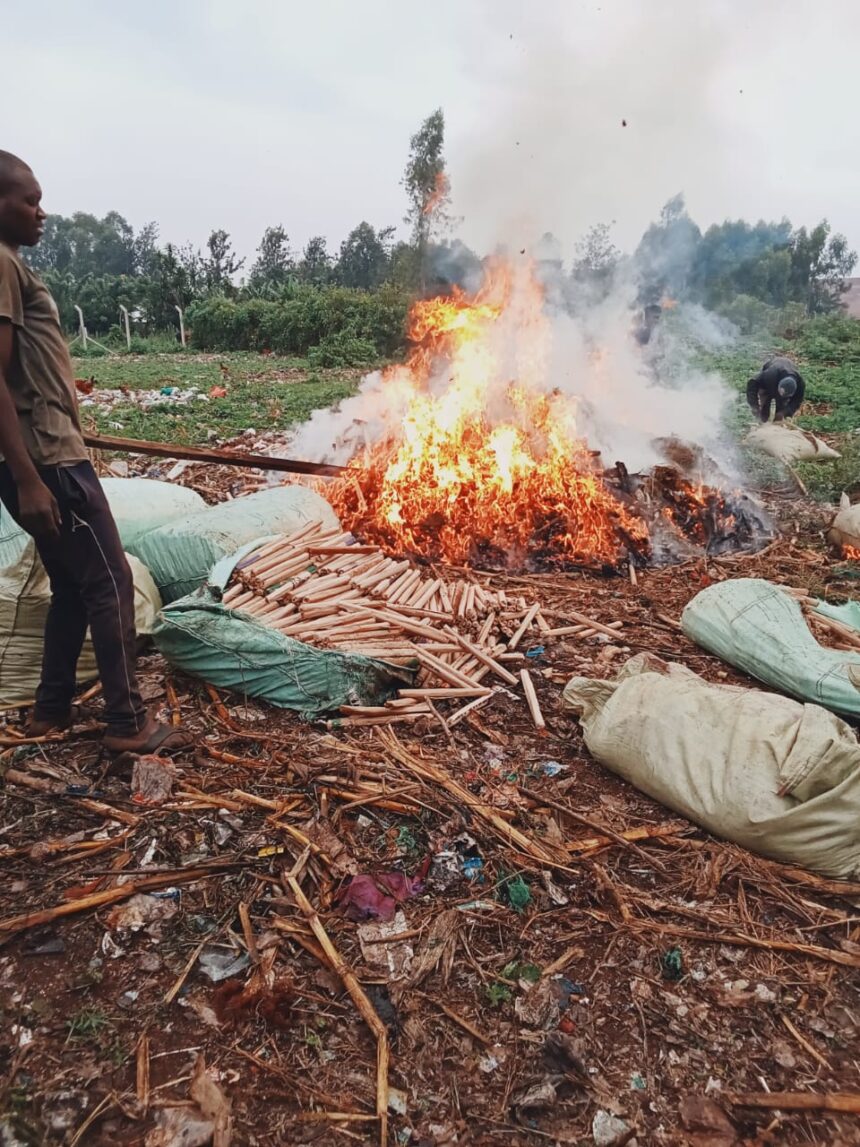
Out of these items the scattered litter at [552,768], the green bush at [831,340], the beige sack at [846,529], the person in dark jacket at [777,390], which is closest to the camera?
the scattered litter at [552,768]

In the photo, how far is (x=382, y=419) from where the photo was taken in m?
7.47

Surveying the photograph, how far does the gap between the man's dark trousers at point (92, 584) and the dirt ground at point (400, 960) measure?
34 centimetres

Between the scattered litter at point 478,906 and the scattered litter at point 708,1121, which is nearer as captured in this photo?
the scattered litter at point 708,1121

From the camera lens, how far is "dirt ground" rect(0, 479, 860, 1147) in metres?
1.76

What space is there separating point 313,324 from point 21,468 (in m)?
25.0

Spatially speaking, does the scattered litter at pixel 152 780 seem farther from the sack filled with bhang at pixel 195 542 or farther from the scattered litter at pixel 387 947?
the sack filled with bhang at pixel 195 542

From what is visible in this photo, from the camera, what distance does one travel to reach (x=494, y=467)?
6.45 meters

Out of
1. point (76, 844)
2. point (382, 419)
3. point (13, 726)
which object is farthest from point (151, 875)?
point (382, 419)

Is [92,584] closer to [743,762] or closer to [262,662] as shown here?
[262,662]

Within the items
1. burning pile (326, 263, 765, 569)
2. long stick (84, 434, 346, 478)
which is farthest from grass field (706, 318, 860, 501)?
long stick (84, 434, 346, 478)

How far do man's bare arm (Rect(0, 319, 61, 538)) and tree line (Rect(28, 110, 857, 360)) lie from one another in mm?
6723

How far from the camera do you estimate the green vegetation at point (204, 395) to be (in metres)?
10.6

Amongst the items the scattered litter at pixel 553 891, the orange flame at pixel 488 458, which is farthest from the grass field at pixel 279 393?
the scattered litter at pixel 553 891

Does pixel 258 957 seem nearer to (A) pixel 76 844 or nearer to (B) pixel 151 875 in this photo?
(B) pixel 151 875
